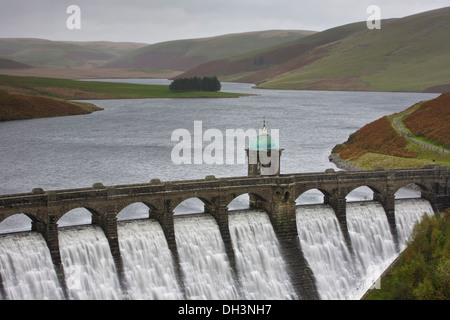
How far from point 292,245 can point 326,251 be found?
4.11m

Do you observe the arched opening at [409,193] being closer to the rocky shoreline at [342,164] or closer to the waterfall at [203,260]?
the rocky shoreline at [342,164]

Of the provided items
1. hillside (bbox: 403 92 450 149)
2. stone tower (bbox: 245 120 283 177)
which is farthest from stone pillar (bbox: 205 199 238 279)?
hillside (bbox: 403 92 450 149)

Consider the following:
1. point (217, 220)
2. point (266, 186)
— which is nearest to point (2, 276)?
point (217, 220)

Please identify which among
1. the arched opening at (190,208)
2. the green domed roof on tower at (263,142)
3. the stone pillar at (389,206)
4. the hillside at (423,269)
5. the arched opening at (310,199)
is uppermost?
the green domed roof on tower at (263,142)

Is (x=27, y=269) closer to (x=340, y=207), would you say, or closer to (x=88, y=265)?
(x=88, y=265)

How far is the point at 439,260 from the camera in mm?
60156

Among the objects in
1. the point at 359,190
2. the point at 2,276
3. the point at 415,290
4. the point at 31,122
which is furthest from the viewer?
the point at 31,122

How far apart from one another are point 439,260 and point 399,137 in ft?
195

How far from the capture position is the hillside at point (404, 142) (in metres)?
104

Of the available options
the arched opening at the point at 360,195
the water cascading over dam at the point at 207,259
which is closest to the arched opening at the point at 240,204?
the arched opening at the point at 360,195

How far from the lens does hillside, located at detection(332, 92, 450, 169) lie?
104062 mm

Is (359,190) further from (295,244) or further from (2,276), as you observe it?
(2,276)

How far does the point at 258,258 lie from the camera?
205 feet

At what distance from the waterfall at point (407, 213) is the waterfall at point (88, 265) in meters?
33.6
